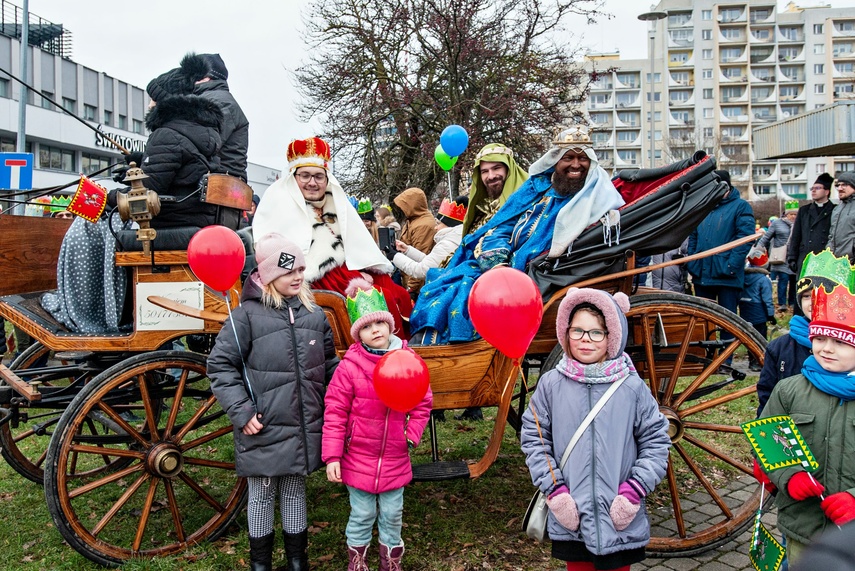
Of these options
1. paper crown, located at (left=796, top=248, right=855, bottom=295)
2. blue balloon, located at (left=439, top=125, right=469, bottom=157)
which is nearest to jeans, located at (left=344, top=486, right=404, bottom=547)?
paper crown, located at (left=796, top=248, right=855, bottom=295)

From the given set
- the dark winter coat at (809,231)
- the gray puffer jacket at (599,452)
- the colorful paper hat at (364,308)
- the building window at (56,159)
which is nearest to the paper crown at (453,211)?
the colorful paper hat at (364,308)

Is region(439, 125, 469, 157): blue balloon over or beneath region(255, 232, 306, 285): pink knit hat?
over

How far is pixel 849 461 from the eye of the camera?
203 centimetres

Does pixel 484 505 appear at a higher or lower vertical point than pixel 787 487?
lower

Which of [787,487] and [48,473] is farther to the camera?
[48,473]

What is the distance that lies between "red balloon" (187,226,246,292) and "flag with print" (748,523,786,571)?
7.40 feet

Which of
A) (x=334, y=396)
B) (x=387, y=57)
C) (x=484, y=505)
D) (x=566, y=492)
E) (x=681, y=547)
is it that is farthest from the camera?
(x=387, y=57)

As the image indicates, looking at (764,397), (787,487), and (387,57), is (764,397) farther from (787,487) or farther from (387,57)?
(387,57)

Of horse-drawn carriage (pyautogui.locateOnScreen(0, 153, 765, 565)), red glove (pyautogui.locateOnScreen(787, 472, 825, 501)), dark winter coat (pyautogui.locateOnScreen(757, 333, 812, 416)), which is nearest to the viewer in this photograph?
red glove (pyautogui.locateOnScreen(787, 472, 825, 501))

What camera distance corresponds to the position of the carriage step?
3.01 meters

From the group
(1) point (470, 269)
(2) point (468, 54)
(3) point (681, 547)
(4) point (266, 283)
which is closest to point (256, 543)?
(4) point (266, 283)

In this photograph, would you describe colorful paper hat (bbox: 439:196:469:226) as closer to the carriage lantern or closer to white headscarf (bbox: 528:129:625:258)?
white headscarf (bbox: 528:129:625:258)

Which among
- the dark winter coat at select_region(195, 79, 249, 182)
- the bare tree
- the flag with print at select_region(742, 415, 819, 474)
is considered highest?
the bare tree

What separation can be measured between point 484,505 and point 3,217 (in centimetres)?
304
